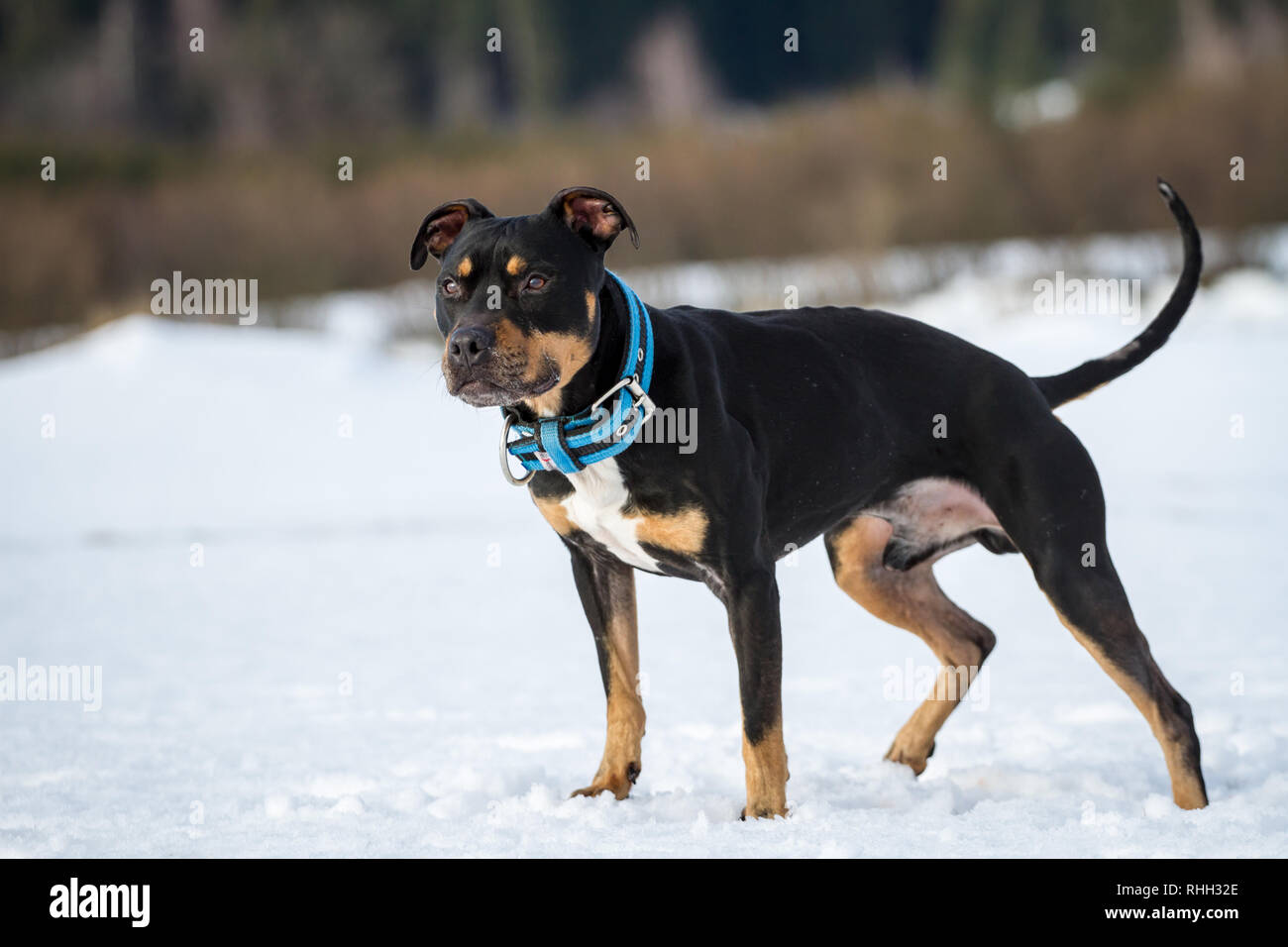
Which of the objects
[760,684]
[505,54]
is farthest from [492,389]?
[505,54]

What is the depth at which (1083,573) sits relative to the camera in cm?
467

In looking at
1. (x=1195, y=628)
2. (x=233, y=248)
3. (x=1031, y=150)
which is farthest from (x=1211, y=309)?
(x=233, y=248)

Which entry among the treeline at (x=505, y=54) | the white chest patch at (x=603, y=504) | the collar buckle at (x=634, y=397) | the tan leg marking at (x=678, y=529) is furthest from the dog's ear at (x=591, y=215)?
the treeline at (x=505, y=54)

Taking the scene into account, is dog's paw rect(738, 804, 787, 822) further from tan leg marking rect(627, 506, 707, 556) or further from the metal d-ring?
the metal d-ring

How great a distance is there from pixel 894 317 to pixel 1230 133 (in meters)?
17.1

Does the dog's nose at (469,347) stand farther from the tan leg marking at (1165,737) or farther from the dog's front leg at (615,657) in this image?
the tan leg marking at (1165,737)

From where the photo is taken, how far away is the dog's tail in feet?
16.7

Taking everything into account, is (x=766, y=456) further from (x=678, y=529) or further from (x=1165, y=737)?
(x=1165, y=737)

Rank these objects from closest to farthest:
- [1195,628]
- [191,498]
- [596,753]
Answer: [596,753], [1195,628], [191,498]

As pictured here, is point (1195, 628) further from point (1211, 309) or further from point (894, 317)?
point (1211, 309)

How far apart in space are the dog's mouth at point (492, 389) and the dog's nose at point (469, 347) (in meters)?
0.05

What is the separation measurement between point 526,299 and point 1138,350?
7.45 ft

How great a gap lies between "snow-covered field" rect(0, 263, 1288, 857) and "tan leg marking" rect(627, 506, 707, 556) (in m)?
0.82

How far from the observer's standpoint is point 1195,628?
753cm
